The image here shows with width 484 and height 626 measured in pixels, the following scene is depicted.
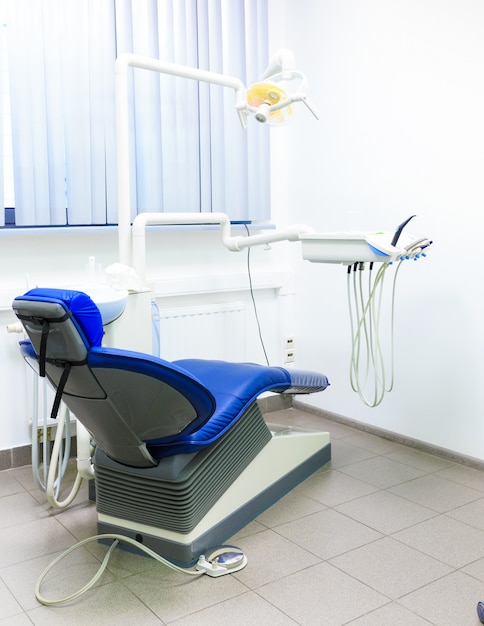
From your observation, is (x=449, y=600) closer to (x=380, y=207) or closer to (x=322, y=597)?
(x=322, y=597)

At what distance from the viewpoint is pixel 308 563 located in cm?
214

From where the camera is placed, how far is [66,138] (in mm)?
2973

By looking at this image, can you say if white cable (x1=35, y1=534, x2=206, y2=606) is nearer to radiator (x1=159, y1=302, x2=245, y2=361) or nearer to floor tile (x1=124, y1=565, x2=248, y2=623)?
floor tile (x1=124, y1=565, x2=248, y2=623)

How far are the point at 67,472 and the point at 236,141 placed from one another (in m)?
1.75

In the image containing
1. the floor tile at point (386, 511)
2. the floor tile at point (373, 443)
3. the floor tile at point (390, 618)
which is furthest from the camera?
the floor tile at point (373, 443)

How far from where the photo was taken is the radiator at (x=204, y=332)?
3.32 metres

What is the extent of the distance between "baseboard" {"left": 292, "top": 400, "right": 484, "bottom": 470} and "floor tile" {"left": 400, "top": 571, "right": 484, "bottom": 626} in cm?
92

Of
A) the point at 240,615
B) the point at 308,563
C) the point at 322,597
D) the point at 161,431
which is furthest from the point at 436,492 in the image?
the point at 161,431

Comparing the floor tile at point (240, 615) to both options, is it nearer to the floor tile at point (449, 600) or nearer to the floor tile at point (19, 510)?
the floor tile at point (449, 600)

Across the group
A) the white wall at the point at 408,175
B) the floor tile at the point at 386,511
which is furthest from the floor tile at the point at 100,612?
the white wall at the point at 408,175

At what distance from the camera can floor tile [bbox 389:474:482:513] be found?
8.48ft

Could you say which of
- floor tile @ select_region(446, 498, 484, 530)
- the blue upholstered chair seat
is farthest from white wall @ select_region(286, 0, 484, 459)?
the blue upholstered chair seat

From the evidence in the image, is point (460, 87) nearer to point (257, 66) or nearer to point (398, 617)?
point (257, 66)

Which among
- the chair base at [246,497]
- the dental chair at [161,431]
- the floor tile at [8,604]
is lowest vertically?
the floor tile at [8,604]
